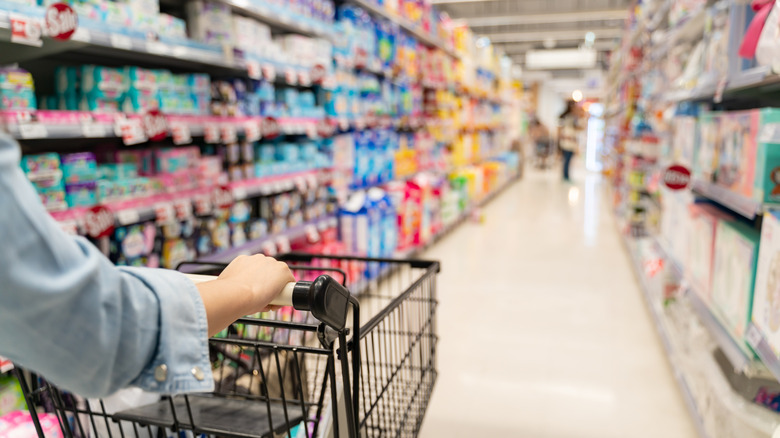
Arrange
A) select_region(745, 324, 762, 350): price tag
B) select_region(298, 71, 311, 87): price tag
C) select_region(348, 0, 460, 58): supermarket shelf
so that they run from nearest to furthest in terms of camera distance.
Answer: select_region(745, 324, 762, 350): price tag
select_region(298, 71, 311, 87): price tag
select_region(348, 0, 460, 58): supermarket shelf

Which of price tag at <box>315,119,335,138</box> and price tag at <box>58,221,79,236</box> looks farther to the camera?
price tag at <box>315,119,335,138</box>

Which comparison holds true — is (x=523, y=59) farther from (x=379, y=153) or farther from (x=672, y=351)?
(x=672, y=351)

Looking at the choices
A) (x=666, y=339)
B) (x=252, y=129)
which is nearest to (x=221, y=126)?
(x=252, y=129)

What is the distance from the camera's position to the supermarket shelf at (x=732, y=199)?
1.64 metres

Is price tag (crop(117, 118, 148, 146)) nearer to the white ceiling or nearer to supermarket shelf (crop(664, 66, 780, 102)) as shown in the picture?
supermarket shelf (crop(664, 66, 780, 102))

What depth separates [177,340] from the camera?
0.64m

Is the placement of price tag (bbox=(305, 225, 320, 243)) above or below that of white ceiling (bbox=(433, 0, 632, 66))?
below

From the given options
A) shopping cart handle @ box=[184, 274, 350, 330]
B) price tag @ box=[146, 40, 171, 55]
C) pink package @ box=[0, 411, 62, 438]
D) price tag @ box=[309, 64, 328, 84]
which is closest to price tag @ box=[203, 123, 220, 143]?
price tag @ box=[146, 40, 171, 55]

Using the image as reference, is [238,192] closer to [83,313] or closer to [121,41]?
[121,41]

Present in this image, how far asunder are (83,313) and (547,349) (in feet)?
9.28

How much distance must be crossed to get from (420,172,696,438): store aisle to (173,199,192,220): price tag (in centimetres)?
136

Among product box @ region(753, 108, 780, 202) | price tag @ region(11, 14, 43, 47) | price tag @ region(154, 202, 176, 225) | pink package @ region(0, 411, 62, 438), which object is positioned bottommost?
pink package @ region(0, 411, 62, 438)

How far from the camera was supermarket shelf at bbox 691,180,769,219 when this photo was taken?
1643mm

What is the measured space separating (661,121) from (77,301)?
4.01 metres
